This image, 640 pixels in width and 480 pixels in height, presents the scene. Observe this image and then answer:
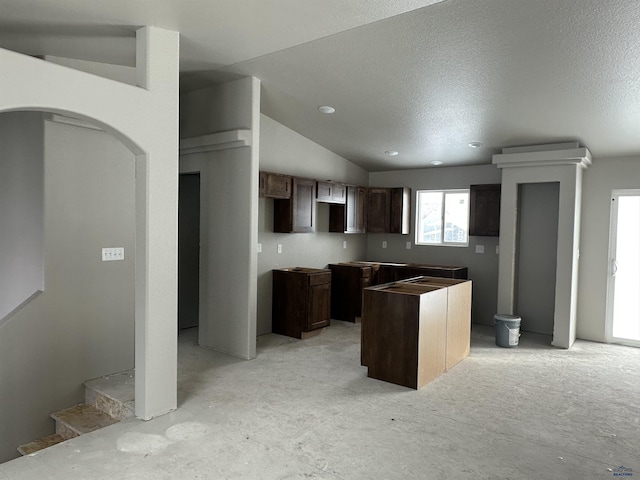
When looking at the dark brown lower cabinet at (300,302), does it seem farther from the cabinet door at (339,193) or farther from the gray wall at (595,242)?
the gray wall at (595,242)

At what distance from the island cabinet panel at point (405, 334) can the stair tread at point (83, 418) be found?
237 cm

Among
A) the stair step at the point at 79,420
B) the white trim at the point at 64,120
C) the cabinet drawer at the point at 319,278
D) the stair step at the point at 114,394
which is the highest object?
the white trim at the point at 64,120

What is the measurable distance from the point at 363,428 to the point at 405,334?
1.13m

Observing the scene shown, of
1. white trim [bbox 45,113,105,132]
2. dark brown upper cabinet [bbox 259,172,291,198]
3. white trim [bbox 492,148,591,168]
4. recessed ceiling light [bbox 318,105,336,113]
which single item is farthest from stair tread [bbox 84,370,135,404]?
white trim [bbox 492,148,591,168]

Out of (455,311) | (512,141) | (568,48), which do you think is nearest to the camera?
(568,48)

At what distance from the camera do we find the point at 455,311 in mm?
4852

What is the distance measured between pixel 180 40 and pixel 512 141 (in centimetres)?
416

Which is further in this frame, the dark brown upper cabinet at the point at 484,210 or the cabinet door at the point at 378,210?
the cabinet door at the point at 378,210

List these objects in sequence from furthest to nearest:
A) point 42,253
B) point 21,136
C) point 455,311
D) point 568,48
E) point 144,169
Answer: point 455,311
point 21,136
point 42,253
point 568,48
point 144,169

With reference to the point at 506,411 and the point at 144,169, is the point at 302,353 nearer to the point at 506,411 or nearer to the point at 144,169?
the point at 506,411

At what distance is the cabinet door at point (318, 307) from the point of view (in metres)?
5.76

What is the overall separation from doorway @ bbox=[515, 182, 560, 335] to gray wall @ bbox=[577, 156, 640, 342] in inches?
13.4

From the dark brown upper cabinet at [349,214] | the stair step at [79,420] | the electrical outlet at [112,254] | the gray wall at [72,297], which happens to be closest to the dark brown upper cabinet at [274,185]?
the dark brown upper cabinet at [349,214]

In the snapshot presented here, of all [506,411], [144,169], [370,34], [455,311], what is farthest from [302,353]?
[370,34]
